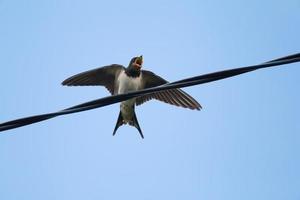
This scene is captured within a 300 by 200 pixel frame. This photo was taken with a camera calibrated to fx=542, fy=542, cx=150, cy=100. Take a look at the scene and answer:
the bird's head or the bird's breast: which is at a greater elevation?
the bird's head

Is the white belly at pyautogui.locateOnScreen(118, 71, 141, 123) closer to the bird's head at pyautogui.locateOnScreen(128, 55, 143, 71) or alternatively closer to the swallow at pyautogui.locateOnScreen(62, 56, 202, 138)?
the swallow at pyautogui.locateOnScreen(62, 56, 202, 138)

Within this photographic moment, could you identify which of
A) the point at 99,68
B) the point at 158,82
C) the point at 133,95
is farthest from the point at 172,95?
the point at 133,95

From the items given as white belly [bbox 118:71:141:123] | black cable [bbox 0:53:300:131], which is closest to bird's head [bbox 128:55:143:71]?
white belly [bbox 118:71:141:123]

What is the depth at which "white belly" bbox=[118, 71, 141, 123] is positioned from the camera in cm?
517

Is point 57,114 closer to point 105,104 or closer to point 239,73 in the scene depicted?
point 105,104

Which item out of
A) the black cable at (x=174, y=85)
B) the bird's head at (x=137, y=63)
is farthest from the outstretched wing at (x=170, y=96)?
the black cable at (x=174, y=85)

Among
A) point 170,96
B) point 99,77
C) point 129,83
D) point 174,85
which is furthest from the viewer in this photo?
point 99,77

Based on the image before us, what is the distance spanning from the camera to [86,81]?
558cm

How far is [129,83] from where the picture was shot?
5.17m

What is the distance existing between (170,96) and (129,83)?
486mm

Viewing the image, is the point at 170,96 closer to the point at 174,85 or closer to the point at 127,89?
the point at 127,89

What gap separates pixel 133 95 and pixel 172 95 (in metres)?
2.88

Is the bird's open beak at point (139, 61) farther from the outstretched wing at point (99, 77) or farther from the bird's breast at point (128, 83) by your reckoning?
the outstretched wing at point (99, 77)

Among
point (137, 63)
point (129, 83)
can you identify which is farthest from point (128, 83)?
point (137, 63)
